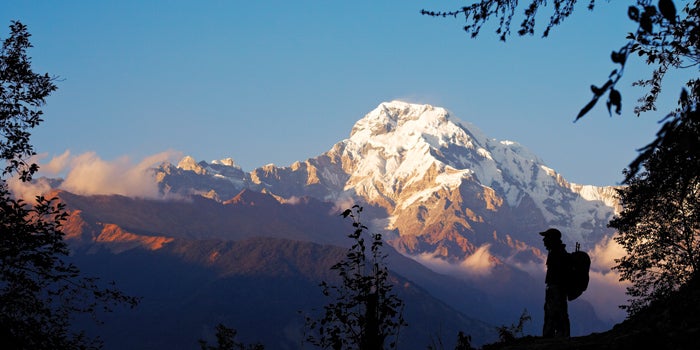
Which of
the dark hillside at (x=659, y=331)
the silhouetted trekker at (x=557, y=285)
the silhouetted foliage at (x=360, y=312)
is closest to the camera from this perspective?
the dark hillside at (x=659, y=331)

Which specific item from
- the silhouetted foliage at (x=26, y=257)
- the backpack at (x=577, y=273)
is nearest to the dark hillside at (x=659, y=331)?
the backpack at (x=577, y=273)

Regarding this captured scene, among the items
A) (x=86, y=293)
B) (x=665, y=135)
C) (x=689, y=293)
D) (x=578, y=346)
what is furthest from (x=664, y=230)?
(x=665, y=135)

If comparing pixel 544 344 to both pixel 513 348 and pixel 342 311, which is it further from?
pixel 342 311

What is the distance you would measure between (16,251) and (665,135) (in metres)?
16.3

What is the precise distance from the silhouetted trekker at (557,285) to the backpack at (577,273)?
0.43 ft

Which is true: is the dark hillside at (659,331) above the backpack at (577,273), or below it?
below

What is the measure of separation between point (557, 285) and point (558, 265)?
1.92ft

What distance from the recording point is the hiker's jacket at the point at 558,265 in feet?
65.4

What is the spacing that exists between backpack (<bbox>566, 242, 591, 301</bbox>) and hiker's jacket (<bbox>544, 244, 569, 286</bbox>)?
0.14 m

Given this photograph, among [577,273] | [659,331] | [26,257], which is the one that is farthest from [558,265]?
[26,257]

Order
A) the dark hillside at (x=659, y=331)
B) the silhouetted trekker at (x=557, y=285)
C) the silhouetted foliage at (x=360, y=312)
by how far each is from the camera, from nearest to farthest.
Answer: the dark hillside at (x=659, y=331) < the silhouetted foliage at (x=360, y=312) < the silhouetted trekker at (x=557, y=285)

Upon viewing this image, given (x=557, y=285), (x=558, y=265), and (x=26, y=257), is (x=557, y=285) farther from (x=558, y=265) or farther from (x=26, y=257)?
(x=26, y=257)

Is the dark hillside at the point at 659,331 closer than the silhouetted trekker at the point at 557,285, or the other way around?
the dark hillside at the point at 659,331

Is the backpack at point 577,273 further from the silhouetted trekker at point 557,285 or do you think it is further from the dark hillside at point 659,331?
the dark hillside at point 659,331
